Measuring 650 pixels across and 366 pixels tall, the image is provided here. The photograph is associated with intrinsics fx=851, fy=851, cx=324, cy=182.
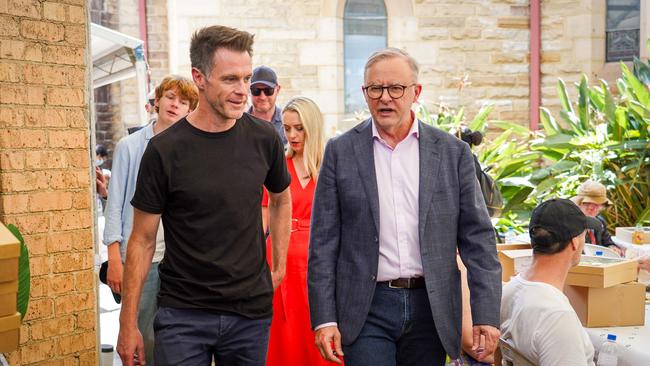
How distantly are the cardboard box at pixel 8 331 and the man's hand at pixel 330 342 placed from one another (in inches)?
40.5

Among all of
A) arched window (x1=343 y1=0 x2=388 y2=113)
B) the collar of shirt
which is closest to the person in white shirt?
the collar of shirt

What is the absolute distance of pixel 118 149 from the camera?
4.19 m

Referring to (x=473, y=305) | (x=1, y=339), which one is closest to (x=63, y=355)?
(x=1, y=339)

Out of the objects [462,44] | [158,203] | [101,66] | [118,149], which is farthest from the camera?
[462,44]

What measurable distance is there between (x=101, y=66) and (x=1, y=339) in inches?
356

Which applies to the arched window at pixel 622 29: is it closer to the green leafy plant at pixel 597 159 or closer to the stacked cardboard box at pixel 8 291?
the green leafy plant at pixel 597 159

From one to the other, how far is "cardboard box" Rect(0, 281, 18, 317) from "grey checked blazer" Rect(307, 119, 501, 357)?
102cm

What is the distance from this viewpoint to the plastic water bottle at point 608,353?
3426 mm

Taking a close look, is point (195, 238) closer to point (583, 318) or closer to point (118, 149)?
point (118, 149)

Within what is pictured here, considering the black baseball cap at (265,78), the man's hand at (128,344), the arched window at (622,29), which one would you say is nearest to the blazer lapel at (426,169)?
the man's hand at (128,344)

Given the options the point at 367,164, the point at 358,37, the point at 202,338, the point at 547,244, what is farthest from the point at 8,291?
the point at 358,37

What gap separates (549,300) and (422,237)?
0.54 meters

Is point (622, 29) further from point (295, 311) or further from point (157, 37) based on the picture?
point (295, 311)

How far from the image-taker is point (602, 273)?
3.68m
